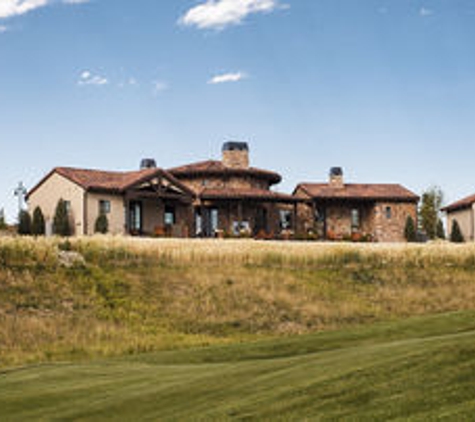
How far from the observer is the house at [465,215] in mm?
57469

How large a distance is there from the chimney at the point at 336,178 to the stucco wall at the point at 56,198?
63.3 ft

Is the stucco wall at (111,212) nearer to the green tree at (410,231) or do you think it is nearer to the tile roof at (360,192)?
the tile roof at (360,192)

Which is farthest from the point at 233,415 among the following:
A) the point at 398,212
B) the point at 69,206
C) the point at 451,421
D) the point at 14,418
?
the point at 398,212

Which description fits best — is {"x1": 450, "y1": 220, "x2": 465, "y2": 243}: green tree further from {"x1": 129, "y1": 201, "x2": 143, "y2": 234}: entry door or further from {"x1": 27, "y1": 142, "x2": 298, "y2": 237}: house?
{"x1": 129, "y1": 201, "x2": 143, "y2": 234}: entry door

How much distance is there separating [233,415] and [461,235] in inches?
1993

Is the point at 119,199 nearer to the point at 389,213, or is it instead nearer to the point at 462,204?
the point at 389,213

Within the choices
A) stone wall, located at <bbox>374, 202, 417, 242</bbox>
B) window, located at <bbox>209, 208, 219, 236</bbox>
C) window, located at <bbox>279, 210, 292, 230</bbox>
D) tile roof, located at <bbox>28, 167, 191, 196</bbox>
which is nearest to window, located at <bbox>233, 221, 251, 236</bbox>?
window, located at <bbox>209, 208, 219, 236</bbox>

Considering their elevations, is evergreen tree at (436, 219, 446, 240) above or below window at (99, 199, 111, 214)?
below

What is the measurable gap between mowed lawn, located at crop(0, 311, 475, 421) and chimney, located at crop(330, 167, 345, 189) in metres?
42.0

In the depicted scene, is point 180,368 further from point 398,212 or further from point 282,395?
point 398,212

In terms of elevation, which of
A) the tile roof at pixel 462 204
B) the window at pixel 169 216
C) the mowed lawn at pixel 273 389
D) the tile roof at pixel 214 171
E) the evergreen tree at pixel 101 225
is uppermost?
the tile roof at pixel 214 171

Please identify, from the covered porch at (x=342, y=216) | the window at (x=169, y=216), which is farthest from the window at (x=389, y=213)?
Answer: the window at (x=169, y=216)

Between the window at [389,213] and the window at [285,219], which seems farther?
the window at [389,213]

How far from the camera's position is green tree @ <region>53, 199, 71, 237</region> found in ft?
156
